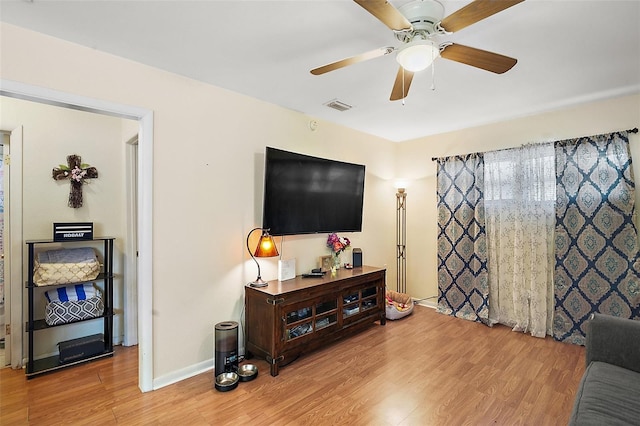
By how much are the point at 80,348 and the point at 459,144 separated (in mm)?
4686

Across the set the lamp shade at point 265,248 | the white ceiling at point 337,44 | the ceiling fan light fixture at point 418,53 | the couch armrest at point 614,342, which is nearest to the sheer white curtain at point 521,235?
the white ceiling at point 337,44

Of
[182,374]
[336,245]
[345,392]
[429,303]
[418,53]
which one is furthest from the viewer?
[429,303]

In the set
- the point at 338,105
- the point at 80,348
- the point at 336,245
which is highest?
the point at 338,105

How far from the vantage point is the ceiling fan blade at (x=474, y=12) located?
1302mm

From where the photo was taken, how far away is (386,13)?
1446 mm

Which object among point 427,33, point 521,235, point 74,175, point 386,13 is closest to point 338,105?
point 427,33

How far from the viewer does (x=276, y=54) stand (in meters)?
2.22

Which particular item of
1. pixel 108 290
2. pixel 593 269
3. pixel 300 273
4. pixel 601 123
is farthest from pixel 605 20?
pixel 108 290

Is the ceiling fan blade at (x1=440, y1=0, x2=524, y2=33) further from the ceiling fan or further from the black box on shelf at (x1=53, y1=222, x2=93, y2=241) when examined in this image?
the black box on shelf at (x1=53, y1=222, x2=93, y2=241)

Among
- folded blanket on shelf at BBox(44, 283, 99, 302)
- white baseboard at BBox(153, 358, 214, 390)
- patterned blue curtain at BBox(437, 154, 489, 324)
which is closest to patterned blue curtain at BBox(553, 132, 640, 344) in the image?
patterned blue curtain at BBox(437, 154, 489, 324)

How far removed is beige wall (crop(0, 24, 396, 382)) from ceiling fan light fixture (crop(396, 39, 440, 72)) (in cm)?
169

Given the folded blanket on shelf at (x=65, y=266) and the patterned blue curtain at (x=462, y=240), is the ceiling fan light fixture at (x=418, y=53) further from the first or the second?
the folded blanket on shelf at (x=65, y=266)

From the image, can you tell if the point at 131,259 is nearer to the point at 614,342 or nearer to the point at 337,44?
the point at 337,44

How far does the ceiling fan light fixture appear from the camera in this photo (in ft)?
5.35
